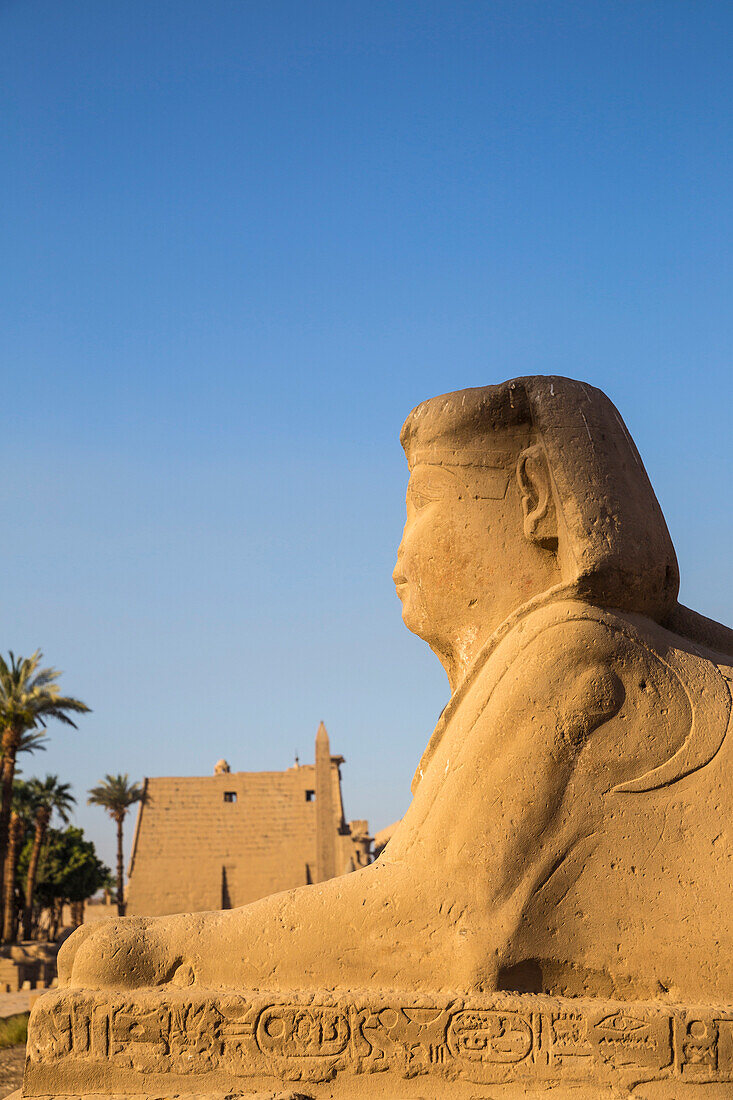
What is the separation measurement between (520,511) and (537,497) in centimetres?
7

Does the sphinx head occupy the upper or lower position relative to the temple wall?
lower

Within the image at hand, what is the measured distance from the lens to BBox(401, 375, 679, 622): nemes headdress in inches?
117

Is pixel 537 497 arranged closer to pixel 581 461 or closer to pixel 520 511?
pixel 520 511

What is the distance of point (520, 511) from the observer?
3137 mm

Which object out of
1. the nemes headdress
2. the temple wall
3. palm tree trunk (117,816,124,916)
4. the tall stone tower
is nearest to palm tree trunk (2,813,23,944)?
palm tree trunk (117,816,124,916)

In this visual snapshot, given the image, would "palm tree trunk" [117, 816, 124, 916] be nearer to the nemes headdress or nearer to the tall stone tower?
the tall stone tower

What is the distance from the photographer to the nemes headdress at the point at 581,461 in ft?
9.73

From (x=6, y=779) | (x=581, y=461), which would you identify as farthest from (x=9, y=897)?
(x=581, y=461)

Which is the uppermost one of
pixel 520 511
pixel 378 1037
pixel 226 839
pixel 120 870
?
pixel 226 839

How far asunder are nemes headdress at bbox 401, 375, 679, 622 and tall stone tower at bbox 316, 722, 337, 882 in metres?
26.7

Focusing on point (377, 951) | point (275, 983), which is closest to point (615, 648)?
point (377, 951)

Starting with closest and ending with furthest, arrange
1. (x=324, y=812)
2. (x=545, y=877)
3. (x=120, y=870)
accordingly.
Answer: (x=545, y=877) → (x=120, y=870) → (x=324, y=812)

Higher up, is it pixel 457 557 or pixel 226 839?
pixel 226 839

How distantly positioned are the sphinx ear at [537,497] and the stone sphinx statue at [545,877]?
8cm
